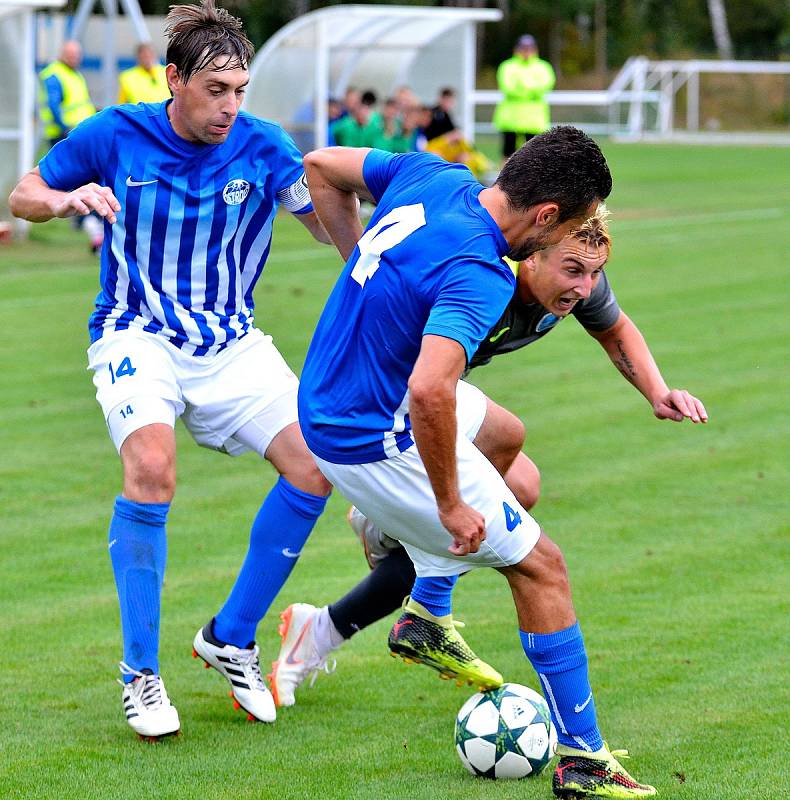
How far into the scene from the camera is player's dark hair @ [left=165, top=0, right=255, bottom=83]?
181 inches

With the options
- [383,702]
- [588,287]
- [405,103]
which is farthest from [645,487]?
[405,103]

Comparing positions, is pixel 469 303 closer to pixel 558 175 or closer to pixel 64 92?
pixel 558 175

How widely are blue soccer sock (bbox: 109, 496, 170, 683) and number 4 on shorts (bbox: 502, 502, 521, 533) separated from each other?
121 cm

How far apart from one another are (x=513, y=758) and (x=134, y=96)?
47.4 feet

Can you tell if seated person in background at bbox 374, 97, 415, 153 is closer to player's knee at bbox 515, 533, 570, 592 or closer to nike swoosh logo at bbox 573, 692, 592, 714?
player's knee at bbox 515, 533, 570, 592

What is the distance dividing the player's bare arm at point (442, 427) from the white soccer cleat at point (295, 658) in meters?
1.39

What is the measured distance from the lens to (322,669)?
198 inches

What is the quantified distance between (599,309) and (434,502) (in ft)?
3.69

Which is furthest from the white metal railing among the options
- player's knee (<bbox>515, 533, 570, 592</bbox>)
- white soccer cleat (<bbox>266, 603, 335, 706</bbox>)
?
player's knee (<bbox>515, 533, 570, 592</bbox>)

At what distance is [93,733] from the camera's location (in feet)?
15.0

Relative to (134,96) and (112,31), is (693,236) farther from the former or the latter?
(112,31)

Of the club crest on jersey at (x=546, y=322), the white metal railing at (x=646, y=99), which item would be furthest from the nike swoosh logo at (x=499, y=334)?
the white metal railing at (x=646, y=99)

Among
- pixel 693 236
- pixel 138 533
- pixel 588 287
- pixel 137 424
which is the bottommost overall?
pixel 693 236

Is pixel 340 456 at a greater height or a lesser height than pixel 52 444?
greater
